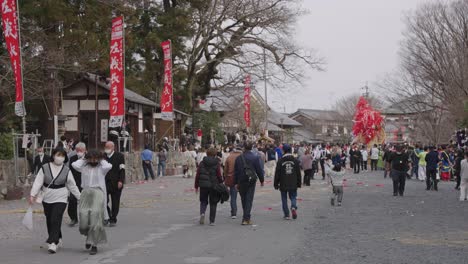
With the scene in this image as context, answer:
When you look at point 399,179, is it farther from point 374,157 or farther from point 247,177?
point 374,157

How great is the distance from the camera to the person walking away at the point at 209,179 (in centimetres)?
1211

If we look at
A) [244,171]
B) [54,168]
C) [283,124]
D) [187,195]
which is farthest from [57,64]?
[283,124]

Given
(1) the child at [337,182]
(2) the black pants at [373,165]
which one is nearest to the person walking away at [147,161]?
(1) the child at [337,182]

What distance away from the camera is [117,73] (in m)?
22.2

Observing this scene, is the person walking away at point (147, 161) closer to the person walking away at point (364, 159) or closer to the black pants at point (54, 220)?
the person walking away at point (364, 159)

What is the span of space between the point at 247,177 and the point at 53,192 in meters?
4.48

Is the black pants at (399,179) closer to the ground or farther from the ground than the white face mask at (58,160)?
closer to the ground

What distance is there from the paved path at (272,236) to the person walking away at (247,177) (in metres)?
0.40

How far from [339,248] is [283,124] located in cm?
6763

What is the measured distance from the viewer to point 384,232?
436 inches

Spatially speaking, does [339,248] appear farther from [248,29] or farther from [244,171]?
[248,29]

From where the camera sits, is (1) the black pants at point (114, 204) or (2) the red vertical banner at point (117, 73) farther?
(2) the red vertical banner at point (117, 73)

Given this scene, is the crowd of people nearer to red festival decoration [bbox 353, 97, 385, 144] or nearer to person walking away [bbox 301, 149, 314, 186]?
person walking away [bbox 301, 149, 314, 186]

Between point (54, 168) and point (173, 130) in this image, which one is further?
point (173, 130)
